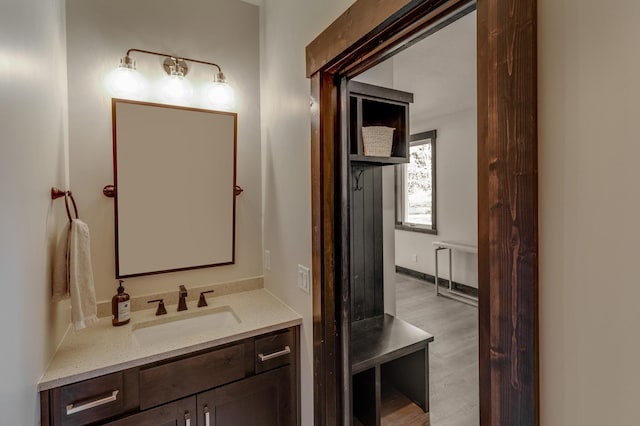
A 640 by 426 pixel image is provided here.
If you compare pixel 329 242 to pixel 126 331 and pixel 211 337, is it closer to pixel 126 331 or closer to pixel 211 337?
pixel 211 337

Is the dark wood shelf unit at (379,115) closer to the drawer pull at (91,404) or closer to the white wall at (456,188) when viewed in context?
the white wall at (456,188)

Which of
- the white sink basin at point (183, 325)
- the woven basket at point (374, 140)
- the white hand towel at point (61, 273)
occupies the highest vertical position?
the woven basket at point (374, 140)

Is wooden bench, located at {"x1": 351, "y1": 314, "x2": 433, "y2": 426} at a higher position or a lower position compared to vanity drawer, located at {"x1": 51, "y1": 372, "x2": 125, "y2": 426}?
lower

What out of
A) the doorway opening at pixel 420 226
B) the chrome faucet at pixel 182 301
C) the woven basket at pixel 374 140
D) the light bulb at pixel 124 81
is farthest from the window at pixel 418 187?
the light bulb at pixel 124 81

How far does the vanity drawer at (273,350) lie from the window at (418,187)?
0.91m

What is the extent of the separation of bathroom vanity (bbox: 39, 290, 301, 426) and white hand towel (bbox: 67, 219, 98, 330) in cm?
14

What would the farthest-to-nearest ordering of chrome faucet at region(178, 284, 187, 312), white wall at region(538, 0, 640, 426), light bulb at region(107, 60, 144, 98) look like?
chrome faucet at region(178, 284, 187, 312), light bulb at region(107, 60, 144, 98), white wall at region(538, 0, 640, 426)

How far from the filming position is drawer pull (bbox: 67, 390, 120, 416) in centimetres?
111

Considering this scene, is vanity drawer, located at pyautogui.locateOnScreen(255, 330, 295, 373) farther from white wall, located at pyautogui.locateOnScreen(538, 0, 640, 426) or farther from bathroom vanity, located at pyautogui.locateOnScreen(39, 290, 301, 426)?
white wall, located at pyautogui.locateOnScreen(538, 0, 640, 426)

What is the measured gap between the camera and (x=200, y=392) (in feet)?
4.33

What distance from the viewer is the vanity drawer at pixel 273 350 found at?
57.2 inches

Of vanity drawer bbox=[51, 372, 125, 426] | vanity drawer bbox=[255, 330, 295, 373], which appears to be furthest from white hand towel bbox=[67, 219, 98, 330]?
vanity drawer bbox=[255, 330, 295, 373]

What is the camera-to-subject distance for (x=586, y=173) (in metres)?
0.57

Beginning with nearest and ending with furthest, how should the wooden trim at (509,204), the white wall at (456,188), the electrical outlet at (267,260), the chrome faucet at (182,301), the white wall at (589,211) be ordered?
1. the white wall at (589,211)
2. the wooden trim at (509,204)
3. the white wall at (456,188)
4. the chrome faucet at (182,301)
5. the electrical outlet at (267,260)
